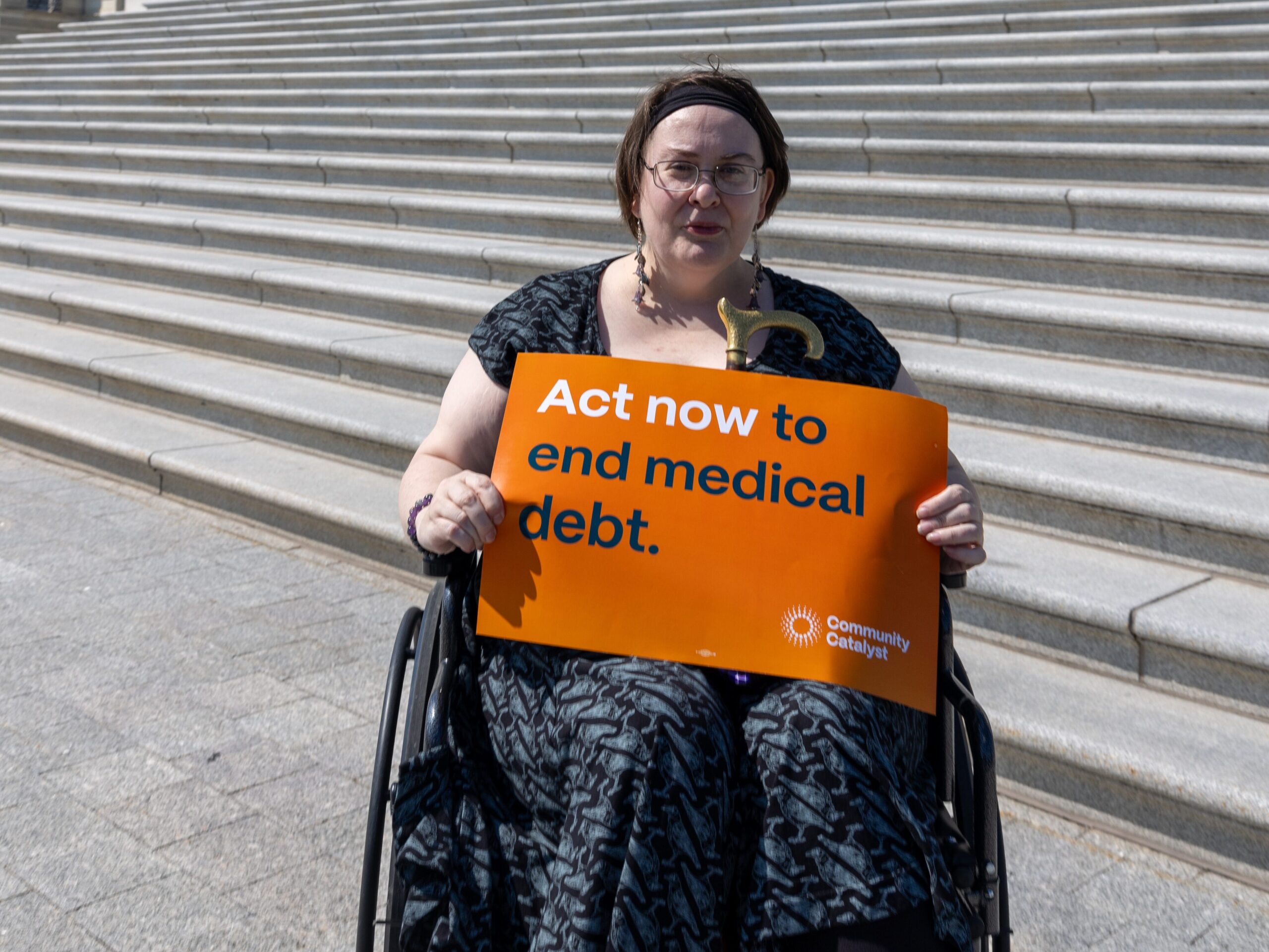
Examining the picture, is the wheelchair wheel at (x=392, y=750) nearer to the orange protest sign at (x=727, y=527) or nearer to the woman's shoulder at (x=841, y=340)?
the orange protest sign at (x=727, y=527)

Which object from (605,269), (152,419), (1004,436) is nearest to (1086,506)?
(1004,436)

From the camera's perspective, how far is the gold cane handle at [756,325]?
217 cm

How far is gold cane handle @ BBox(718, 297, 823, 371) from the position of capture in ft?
7.13

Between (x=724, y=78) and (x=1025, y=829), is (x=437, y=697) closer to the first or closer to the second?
(x=724, y=78)

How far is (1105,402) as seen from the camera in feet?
13.1

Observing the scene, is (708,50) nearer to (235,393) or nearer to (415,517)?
(235,393)

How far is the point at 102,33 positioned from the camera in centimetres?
1397

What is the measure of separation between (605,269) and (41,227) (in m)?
7.83

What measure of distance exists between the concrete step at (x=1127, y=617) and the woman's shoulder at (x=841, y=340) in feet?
4.10

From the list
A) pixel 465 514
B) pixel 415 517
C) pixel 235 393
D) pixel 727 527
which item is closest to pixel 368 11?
pixel 235 393

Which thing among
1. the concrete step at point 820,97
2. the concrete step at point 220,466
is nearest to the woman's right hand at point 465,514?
the concrete step at point 220,466

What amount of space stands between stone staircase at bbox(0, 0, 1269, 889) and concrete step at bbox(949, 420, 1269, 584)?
0.04 feet

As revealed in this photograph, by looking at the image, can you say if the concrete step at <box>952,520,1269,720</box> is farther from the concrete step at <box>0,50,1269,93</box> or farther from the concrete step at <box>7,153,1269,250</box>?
the concrete step at <box>0,50,1269,93</box>

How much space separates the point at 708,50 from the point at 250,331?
388 centimetres
